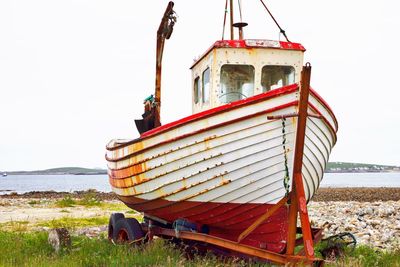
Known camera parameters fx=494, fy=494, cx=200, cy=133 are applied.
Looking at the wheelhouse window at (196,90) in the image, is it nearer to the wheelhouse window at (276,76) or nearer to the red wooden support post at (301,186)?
the wheelhouse window at (276,76)

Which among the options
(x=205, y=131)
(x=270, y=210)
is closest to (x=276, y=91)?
(x=205, y=131)

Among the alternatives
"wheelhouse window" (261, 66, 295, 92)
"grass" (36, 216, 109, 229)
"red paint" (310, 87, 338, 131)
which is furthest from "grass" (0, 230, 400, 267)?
"grass" (36, 216, 109, 229)

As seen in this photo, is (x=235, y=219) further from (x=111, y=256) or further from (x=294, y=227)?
(x=111, y=256)

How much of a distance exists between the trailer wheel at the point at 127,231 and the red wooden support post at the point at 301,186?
2850mm

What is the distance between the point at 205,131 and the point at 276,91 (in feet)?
3.41

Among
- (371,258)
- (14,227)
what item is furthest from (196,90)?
(14,227)

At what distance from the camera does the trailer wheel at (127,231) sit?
820 cm

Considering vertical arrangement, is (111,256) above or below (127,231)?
below

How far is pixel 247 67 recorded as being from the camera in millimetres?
7680

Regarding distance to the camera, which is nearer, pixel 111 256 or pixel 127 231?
pixel 111 256

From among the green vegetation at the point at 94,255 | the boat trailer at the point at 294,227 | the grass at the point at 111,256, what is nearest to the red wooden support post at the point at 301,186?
the boat trailer at the point at 294,227

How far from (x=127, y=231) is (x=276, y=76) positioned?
357 cm

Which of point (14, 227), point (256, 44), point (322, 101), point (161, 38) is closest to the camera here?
Answer: point (322, 101)

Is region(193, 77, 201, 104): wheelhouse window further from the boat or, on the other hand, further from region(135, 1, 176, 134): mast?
region(135, 1, 176, 134): mast
